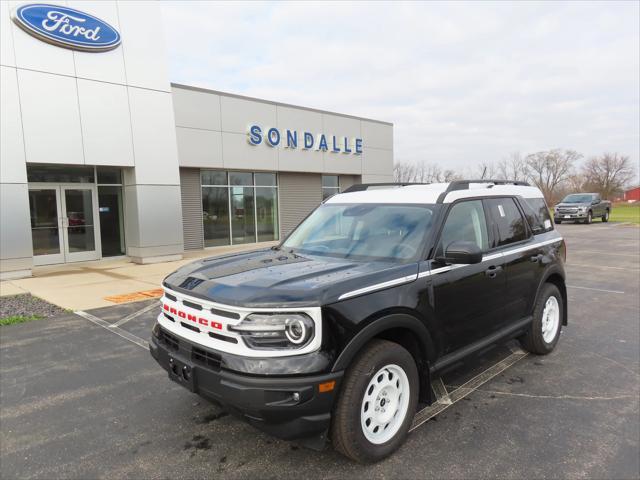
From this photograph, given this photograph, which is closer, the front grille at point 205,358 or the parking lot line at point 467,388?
the front grille at point 205,358

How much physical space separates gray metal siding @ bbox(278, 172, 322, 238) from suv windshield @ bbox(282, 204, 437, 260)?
14.3 metres

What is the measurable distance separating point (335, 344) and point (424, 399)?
113cm

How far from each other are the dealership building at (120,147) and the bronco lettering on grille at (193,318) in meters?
9.77

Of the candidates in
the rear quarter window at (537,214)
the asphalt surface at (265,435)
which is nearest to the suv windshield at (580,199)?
the asphalt surface at (265,435)

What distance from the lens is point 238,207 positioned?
17547 mm

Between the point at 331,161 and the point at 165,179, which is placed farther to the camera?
the point at 331,161

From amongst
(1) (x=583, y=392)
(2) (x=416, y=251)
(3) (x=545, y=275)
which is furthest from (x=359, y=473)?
(3) (x=545, y=275)

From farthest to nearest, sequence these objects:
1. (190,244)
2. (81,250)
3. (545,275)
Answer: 1. (190,244)
2. (81,250)
3. (545,275)

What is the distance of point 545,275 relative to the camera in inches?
192

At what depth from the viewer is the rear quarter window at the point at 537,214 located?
4.98 m

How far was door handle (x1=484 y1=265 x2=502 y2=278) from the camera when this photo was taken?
3.97 m

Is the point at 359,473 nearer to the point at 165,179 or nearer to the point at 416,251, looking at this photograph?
the point at 416,251

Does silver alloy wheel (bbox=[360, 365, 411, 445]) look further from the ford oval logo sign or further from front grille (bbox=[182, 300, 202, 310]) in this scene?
the ford oval logo sign

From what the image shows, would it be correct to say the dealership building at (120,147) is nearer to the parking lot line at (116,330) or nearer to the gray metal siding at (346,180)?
the gray metal siding at (346,180)
